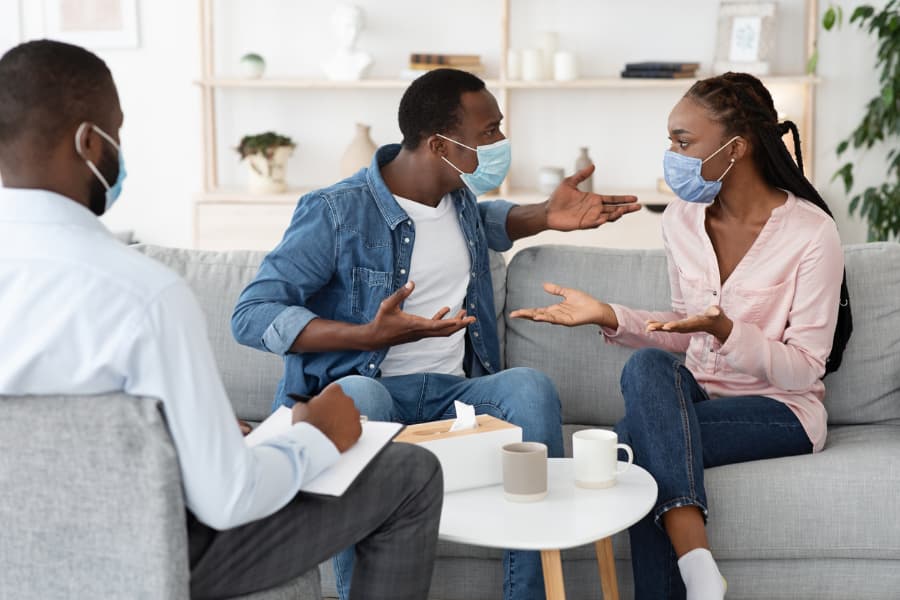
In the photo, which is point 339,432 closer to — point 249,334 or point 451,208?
point 249,334

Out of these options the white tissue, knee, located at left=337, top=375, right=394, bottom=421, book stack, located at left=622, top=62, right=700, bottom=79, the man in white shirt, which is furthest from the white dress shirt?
book stack, located at left=622, top=62, right=700, bottom=79

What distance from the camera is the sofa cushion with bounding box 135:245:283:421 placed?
7.76 feet

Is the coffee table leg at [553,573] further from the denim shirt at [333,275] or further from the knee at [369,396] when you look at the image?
the denim shirt at [333,275]

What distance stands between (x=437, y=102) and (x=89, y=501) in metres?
1.32

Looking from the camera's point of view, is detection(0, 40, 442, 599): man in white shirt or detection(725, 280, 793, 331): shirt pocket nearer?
detection(0, 40, 442, 599): man in white shirt

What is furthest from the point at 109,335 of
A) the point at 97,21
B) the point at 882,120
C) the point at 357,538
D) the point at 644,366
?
the point at 97,21

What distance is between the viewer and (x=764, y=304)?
2.04 metres

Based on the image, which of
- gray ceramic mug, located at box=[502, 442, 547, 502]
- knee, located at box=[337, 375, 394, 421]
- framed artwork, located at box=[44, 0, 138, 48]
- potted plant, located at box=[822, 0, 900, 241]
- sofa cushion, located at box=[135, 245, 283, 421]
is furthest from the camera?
framed artwork, located at box=[44, 0, 138, 48]

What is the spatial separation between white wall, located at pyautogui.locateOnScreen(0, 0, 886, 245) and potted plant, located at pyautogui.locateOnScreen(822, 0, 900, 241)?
18cm

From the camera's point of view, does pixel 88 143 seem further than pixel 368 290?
No

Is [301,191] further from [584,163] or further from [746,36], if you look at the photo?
[746,36]

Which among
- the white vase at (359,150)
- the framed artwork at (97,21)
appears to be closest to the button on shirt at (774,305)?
the white vase at (359,150)

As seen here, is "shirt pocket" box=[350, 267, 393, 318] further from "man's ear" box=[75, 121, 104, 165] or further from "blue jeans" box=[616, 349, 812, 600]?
"man's ear" box=[75, 121, 104, 165]

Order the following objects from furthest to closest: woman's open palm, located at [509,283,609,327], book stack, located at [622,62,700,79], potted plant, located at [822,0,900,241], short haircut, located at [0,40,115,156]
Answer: book stack, located at [622,62,700,79], potted plant, located at [822,0,900,241], woman's open palm, located at [509,283,609,327], short haircut, located at [0,40,115,156]
